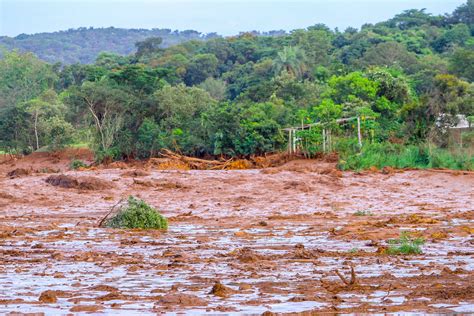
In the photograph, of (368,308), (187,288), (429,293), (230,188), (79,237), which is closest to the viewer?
(368,308)

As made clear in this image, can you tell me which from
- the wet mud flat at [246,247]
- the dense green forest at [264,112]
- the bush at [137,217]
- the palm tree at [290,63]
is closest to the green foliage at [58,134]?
the dense green forest at [264,112]

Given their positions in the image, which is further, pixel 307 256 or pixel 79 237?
pixel 79 237

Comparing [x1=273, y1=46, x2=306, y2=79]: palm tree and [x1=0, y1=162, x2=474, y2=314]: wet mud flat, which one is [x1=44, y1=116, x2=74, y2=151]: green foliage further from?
[x1=273, y1=46, x2=306, y2=79]: palm tree

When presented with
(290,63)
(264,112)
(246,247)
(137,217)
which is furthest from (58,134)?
(246,247)

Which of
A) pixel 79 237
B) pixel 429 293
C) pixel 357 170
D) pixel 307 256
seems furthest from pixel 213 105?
pixel 429 293

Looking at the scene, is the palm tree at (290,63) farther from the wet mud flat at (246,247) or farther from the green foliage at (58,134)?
the wet mud flat at (246,247)

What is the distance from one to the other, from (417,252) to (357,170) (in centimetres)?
1770

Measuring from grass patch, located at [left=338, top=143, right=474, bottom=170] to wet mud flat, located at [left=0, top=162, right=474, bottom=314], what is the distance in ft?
4.21

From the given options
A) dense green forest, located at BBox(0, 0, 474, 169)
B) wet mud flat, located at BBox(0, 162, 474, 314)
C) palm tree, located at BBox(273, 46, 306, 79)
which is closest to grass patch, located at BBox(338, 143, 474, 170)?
dense green forest, located at BBox(0, 0, 474, 169)

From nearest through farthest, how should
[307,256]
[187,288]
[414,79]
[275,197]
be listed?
[187,288] < [307,256] < [275,197] < [414,79]

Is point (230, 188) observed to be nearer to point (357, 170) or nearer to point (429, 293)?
point (357, 170)

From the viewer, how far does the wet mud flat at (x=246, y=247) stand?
8633 millimetres

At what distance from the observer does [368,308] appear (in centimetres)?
800

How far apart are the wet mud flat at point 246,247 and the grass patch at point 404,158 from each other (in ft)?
4.21
